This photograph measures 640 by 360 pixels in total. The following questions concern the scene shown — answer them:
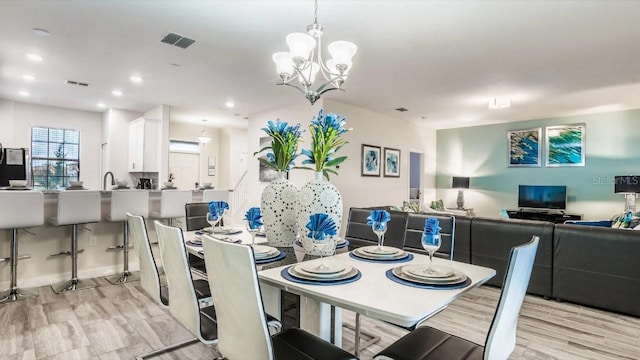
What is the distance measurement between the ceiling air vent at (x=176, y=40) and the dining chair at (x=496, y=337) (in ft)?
11.0

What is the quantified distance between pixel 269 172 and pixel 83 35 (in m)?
3.92

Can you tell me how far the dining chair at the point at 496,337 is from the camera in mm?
1203

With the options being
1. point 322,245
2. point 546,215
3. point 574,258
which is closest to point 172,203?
point 322,245

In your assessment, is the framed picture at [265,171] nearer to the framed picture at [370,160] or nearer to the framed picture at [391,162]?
the framed picture at [370,160]

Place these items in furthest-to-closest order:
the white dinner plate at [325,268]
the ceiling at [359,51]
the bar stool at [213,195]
A: the bar stool at [213,195]
the ceiling at [359,51]
the white dinner plate at [325,268]

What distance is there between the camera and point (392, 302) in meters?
1.17

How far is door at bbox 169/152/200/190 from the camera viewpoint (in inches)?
356

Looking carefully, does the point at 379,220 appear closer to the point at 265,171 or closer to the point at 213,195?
the point at 213,195

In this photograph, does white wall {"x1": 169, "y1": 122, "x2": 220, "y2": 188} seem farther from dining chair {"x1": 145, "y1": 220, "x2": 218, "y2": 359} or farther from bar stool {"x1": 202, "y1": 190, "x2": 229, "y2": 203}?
dining chair {"x1": 145, "y1": 220, "x2": 218, "y2": 359}

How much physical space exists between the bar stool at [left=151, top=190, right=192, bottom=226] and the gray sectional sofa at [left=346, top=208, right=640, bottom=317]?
233cm

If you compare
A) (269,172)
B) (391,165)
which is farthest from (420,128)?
(269,172)

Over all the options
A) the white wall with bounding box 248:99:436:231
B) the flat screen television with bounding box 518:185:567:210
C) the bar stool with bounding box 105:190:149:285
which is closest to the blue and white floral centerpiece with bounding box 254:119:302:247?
the bar stool with bounding box 105:190:149:285

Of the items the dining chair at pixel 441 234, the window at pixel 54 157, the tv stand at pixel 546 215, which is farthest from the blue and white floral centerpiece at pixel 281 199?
the window at pixel 54 157

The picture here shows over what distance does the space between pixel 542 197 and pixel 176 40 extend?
753 cm
